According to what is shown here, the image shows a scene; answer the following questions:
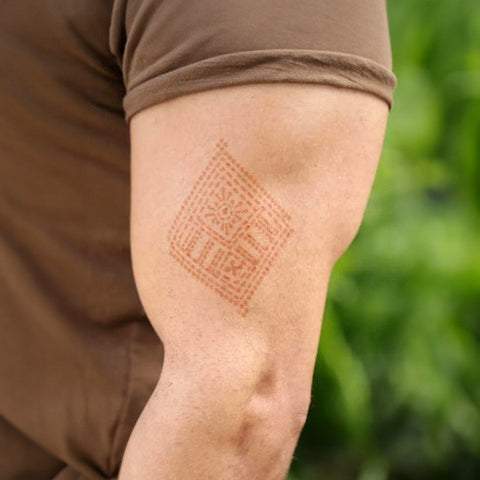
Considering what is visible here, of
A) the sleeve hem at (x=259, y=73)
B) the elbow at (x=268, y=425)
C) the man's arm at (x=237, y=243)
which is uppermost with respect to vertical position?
the sleeve hem at (x=259, y=73)

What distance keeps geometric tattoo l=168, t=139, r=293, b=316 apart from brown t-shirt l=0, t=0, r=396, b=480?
0.38ft

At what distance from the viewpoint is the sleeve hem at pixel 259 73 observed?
1.13 m

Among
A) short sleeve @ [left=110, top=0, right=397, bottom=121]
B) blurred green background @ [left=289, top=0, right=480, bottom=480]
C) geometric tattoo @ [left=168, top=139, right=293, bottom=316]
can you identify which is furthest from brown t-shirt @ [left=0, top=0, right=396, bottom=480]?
blurred green background @ [left=289, top=0, right=480, bottom=480]

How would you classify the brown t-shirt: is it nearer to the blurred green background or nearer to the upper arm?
the upper arm

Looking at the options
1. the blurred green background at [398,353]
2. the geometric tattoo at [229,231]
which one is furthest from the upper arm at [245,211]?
the blurred green background at [398,353]

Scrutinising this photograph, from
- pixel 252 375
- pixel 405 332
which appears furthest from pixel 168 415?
pixel 405 332

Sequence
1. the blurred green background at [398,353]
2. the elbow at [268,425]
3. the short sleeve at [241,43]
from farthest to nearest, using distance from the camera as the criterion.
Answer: the blurred green background at [398,353], the elbow at [268,425], the short sleeve at [241,43]

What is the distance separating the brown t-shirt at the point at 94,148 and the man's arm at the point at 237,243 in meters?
0.04

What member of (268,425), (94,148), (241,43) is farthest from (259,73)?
(268,425)

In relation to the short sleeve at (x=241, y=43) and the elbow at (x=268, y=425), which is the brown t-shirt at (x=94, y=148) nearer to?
the short sleeve at (x=241, y=43)

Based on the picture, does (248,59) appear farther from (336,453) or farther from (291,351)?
(336,453)

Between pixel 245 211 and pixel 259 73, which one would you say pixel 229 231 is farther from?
pixel 259 73

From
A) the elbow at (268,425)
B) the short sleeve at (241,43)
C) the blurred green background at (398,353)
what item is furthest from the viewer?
the blurred green background at (398,353)

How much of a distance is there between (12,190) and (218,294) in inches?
14.1
